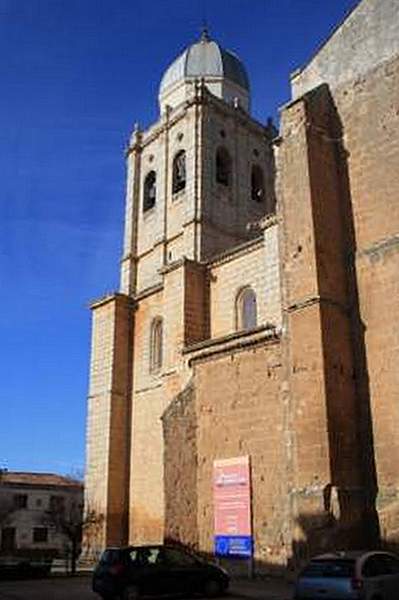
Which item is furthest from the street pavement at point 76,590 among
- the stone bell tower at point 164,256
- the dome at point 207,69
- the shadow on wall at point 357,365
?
the dome at point 207,69

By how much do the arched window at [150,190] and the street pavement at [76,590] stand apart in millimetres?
21709

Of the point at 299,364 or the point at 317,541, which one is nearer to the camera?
the point at 317,541

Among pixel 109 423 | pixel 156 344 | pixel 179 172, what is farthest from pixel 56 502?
pixel 156 344

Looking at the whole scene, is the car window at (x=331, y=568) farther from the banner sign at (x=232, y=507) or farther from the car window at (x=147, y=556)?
the banner sign at (x=232, y=507)

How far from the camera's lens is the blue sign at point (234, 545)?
57.7 ft

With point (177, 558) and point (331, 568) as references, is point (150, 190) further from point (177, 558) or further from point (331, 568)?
point (331, 568)

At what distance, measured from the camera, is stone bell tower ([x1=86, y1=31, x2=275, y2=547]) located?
26766 mm

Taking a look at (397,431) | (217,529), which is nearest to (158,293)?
(217,529)

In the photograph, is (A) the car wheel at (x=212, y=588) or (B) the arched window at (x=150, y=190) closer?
(A) the car wheel at (x=212, y=588)

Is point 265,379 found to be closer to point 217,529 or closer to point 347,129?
point 217,529

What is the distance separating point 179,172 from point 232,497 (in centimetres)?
2072

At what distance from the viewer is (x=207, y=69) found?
38.6 m

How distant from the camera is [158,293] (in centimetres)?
2911

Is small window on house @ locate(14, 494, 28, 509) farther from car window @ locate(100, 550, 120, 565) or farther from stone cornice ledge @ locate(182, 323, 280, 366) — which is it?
car window @ locate(100, 550, 120, 565)
